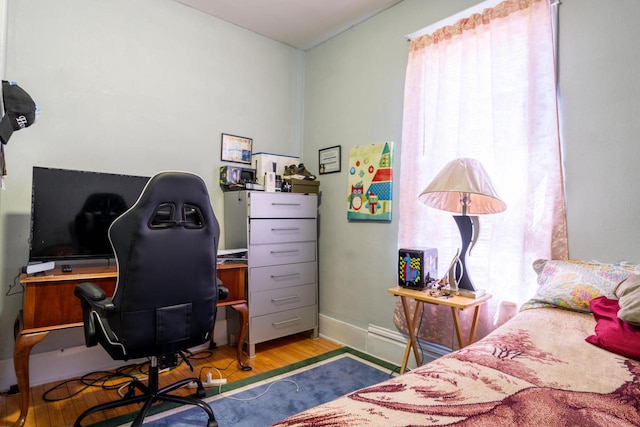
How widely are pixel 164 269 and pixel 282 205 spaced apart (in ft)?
4.59

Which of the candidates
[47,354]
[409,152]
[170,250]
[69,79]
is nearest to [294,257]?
[409,152]

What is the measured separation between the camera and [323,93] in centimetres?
331

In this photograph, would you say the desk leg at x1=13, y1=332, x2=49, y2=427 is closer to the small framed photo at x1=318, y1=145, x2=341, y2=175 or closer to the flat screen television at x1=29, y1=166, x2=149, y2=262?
the flat screen television at x1=29, y1=166, x2=149, y2=262

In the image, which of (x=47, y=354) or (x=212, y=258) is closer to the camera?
(x=212, y=258)

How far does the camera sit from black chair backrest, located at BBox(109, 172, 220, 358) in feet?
4.96

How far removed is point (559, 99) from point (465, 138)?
51 centimetres

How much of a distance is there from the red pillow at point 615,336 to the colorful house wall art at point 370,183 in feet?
5.02

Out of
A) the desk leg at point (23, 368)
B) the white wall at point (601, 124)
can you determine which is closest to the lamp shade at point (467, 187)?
the white wall at point (601, 124)

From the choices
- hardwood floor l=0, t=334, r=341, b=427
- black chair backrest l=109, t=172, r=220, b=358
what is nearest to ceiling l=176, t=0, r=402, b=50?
black chair backrest l=109, t=172, r=220, b=358

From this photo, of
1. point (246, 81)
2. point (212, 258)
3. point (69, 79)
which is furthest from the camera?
point (246, 81)

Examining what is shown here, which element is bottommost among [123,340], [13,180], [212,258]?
[123,340]

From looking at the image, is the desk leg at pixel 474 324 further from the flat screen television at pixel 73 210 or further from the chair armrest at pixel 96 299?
the flat screen television at pixel 73 210

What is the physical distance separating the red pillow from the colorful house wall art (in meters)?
1.53

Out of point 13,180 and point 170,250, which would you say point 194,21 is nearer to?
point 13,180
